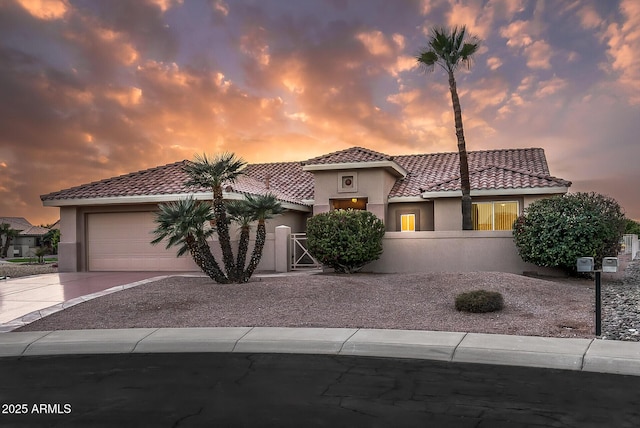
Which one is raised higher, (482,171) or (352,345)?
(482,171)

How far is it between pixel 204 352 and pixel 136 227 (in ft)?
48.6

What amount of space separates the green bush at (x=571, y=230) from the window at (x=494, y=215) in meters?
4.85

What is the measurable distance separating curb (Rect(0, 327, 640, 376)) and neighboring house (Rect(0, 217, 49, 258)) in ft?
216

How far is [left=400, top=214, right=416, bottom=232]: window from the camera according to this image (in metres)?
24.7

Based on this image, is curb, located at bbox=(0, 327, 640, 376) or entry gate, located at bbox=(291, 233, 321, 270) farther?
entry gate, located at bbox=(291, 233, 321, 270)

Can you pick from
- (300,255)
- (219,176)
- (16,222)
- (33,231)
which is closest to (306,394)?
(219,176)

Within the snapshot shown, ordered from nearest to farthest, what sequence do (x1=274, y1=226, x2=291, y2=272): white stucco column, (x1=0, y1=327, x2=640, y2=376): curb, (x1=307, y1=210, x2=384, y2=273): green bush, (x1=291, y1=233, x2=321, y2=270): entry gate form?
1. (x1=0, y1=327, x2=640, y2=376): curb
2. (x1=307, y1=210, x2=384, y2=273): green bush
3. (x1=274, y1=226, x2=291, y2=272): white stucco column
4. (x1=291, y1=233, x2=321, y2=270): entry gate

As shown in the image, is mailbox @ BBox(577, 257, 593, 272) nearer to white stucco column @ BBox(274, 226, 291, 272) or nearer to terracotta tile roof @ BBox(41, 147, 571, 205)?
terracotta tile roof @ BBox(41, 147, 571, 205)

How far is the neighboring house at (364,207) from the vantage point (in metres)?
19.5

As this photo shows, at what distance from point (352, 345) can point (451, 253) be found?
38.7 ft

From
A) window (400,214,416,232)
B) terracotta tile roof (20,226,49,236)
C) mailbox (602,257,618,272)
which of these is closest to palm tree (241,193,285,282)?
mailbox (602,257,618,272)

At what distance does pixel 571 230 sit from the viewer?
1652 cm

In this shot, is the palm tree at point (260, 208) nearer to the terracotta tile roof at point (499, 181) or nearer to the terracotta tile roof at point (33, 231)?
the terracotta tile roof at point (499, 181)

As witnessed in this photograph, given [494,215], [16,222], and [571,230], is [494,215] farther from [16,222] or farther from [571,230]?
[16,222]
